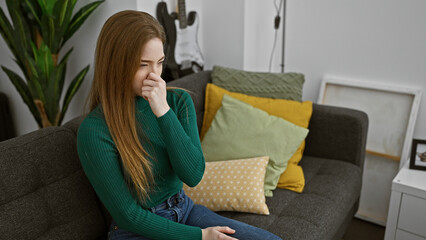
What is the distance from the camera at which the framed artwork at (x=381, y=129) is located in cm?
219

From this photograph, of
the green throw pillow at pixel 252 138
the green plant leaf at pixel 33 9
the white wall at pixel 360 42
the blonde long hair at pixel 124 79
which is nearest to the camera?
the blonde long hair at pixel 124 79

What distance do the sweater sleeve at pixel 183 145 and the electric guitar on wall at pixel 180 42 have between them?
3.25ft

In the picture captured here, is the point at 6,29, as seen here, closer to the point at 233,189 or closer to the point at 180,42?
the point at 180,42

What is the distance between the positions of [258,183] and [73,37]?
1472mm

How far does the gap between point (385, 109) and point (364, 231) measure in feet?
2.29

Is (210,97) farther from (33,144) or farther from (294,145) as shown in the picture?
(33,144)

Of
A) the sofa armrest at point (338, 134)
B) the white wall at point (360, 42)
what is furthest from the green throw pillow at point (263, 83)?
the white wall at point (360, 42)

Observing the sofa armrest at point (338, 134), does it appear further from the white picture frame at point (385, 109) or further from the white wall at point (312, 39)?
the white wall at point (312, 39)

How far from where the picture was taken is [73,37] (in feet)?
7.80

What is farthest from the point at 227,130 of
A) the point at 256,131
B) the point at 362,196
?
the point at 362,196

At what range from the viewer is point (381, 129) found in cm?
228

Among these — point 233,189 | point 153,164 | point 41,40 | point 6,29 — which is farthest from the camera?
point 41,40

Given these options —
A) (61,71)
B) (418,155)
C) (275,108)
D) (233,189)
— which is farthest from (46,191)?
(418,155)

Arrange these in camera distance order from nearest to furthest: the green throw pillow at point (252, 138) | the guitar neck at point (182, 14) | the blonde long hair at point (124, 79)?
1. the blonde long hair at point (124, 79)
2. the green throw pillow at point (252, 138)
3. the guitar neck at point (182, 14)
